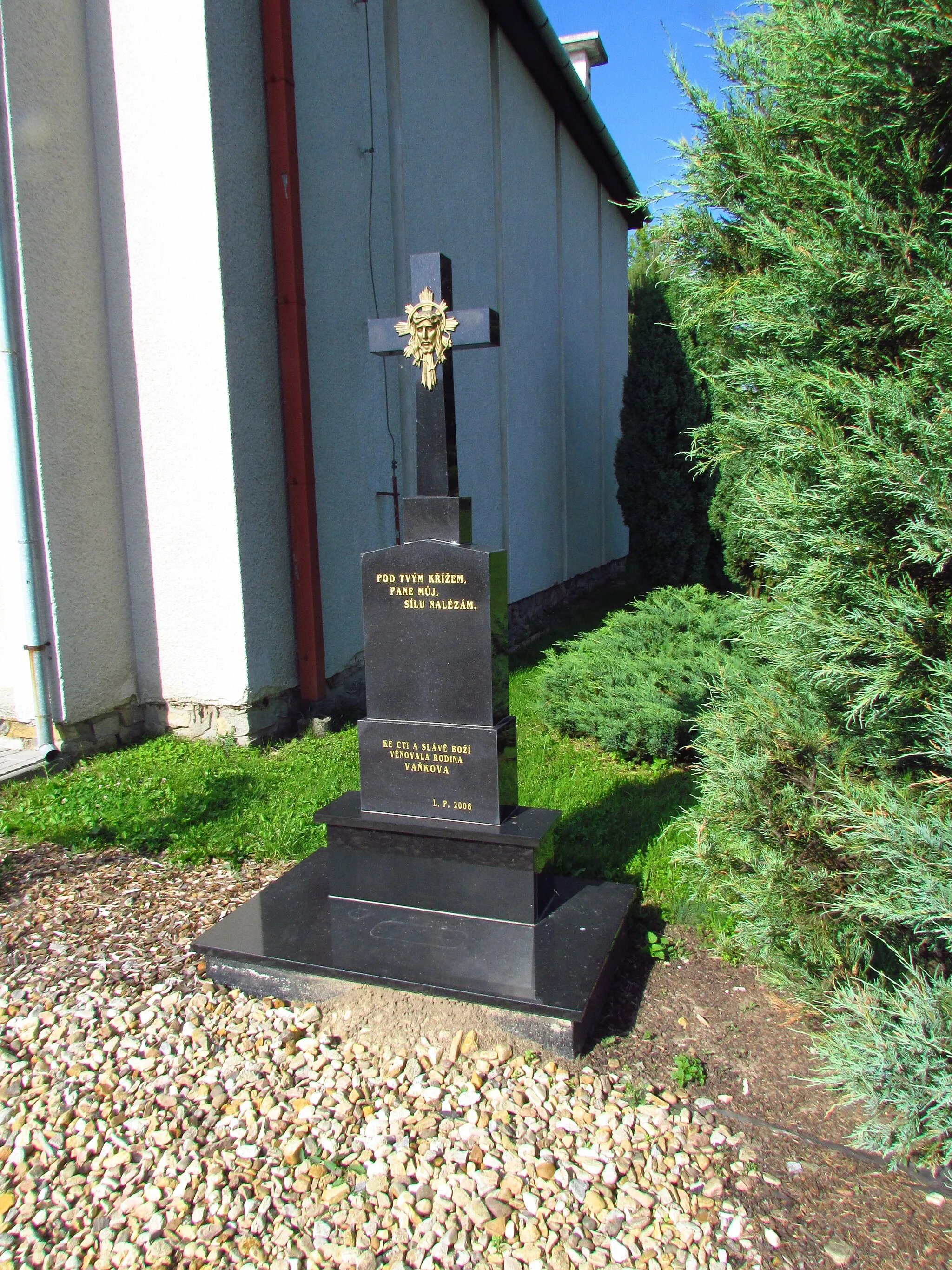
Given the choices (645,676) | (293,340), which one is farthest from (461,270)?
(645,676)

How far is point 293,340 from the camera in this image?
18.4 ft

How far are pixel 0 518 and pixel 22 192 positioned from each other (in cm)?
177

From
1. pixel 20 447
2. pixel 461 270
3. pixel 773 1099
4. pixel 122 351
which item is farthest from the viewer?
pixel 461 270

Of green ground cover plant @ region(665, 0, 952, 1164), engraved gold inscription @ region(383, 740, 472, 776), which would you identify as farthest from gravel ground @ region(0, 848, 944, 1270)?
engraved gold inscription @ region(383, 740, 472, 776)

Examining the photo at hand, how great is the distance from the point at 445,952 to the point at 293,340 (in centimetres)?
394

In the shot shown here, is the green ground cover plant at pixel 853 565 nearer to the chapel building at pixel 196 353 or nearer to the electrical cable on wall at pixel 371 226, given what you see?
the chapel building at pixel 196 353

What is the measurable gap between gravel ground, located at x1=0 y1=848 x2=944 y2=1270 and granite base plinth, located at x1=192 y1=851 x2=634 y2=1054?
0.10 meters

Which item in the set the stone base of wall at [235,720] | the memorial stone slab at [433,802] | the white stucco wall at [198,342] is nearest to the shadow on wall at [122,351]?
the white stucco wall at [198,342]

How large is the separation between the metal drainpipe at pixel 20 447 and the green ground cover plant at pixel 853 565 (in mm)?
3816

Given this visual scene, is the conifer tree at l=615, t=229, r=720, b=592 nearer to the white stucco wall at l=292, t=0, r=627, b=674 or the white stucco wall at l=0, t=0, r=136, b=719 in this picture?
the white stucco wall at l=292, t=0, r=627, b=674

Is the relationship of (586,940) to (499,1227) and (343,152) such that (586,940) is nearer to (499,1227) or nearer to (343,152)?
(499,1227)

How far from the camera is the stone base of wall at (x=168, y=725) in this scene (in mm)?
5371

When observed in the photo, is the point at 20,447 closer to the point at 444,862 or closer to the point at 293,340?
the point at 293,340

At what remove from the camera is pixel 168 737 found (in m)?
5.75
